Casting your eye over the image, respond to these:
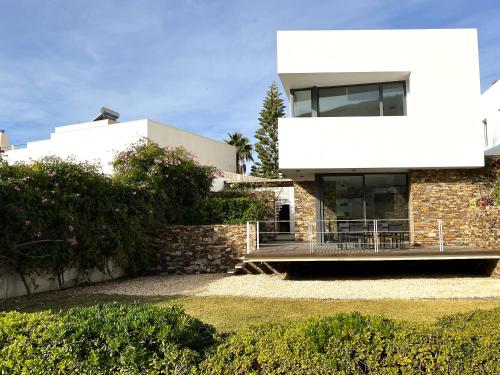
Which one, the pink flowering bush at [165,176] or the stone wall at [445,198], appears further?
the pink flowering bush at [165,176]

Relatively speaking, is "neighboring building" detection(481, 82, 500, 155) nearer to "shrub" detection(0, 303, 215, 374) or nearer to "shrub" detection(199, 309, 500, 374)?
"shrub" detection(199, 309, 500, 374)

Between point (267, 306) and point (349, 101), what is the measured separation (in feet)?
29.9

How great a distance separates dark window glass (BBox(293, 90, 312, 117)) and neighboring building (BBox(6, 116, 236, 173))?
11.0m

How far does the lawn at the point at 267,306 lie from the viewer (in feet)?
27.8

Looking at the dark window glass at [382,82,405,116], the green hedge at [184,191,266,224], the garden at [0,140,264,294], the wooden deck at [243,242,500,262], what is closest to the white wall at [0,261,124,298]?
the garden at [0,140,264,294]

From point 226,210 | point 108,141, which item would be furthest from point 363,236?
A: point 108,141

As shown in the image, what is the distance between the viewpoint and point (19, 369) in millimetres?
4781

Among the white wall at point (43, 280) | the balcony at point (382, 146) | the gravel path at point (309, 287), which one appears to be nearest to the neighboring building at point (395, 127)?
the balcony at point (382, 146)

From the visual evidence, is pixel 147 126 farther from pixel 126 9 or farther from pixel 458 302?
pixel 458 302

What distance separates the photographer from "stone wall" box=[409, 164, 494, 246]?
15633 millimetres

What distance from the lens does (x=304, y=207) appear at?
18188 millimetres

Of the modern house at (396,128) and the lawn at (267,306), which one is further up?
the modern house at (396,128)

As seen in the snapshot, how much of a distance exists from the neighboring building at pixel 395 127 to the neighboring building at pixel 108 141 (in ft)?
40.0

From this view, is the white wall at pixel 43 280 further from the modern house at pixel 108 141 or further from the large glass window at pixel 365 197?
the modern house at pixel 108 141
